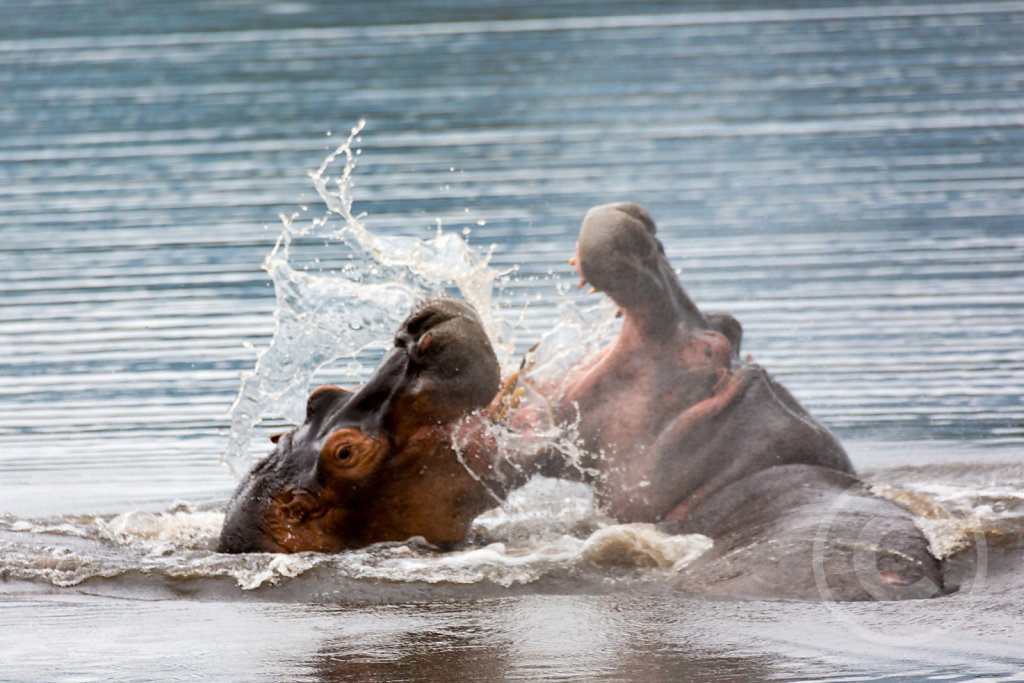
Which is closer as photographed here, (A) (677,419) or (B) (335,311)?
(A) (677,419)

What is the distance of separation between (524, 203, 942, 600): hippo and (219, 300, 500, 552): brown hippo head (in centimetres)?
50

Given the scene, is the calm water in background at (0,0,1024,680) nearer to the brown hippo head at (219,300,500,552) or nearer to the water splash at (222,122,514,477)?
the brown hippo head at (219,300,500,552)

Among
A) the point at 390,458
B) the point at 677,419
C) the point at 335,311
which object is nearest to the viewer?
the point at 390,458

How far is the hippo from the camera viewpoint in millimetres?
4824

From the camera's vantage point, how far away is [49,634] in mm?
4184

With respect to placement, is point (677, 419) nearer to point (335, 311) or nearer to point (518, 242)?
point (335, 311)

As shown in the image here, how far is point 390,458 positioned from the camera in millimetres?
4586

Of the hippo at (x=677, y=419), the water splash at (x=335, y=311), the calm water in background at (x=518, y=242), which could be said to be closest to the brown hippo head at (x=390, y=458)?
the calm water in background at (x=518, y=242)

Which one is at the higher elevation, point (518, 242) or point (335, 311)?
point (335, 311)

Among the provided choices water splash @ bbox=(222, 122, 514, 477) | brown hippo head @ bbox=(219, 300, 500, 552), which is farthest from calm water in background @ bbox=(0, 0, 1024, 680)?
water splash @ bbox=(222, 122, 514, 477)

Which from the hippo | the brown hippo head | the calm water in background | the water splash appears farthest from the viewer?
the water splash

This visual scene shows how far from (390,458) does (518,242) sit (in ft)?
19.7

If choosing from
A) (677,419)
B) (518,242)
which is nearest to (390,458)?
(677,419)

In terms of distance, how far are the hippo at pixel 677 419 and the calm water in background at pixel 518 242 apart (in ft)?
1.81
